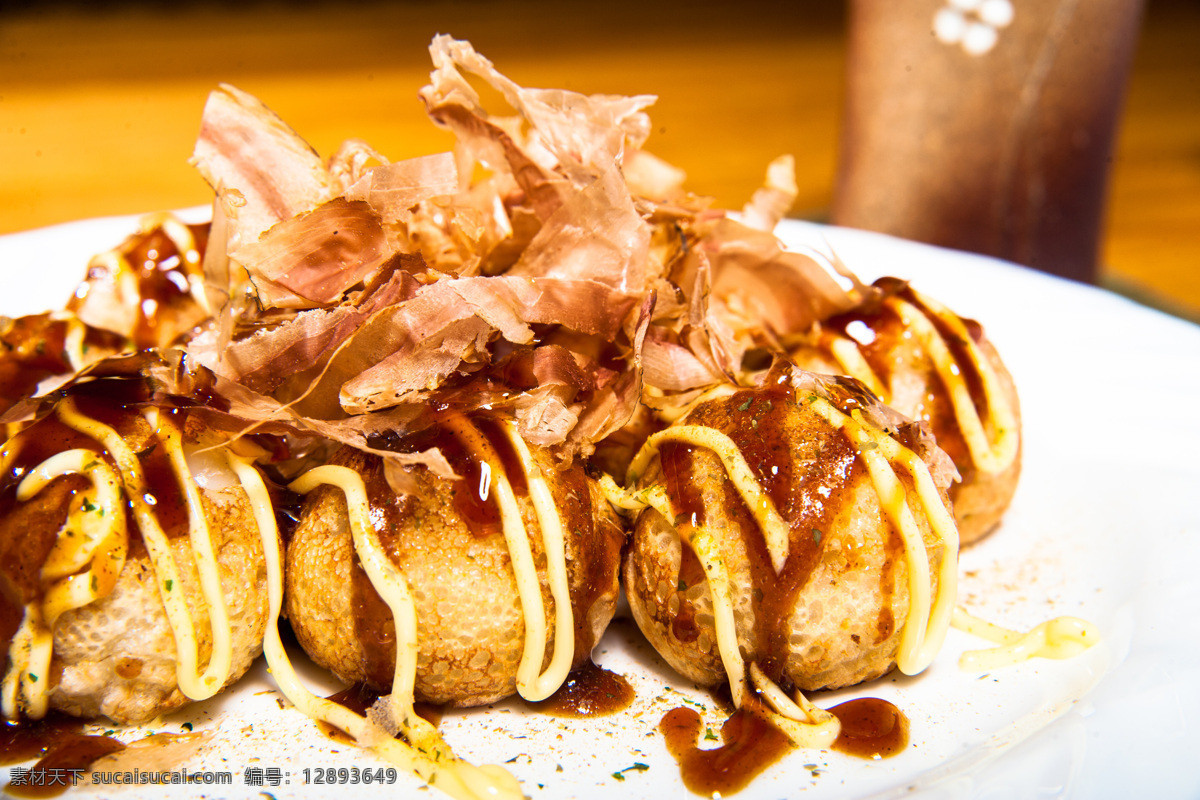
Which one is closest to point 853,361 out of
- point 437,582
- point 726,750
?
point 726,750

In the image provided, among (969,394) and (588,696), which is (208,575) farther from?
(969,394)

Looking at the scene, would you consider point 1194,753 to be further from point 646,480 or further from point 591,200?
point 591,200

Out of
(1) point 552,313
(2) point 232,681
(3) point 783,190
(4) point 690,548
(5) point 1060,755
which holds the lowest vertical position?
(2) point 232,681

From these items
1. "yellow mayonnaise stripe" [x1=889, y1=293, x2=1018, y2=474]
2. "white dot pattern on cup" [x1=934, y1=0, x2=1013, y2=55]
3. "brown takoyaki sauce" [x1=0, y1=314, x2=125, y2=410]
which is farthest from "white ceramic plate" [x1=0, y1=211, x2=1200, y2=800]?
"white dot pattern on cup" [x1=934, y1=0, x2=1013, y2=55]

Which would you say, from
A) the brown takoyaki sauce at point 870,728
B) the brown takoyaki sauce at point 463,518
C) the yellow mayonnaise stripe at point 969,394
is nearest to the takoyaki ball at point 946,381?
the yellow mayonnaise stripe at point 969,394

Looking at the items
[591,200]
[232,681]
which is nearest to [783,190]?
[591,200]

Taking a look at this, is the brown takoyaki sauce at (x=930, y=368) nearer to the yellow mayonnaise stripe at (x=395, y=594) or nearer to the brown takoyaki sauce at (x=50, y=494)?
the yellow mayonnaise stripe at (x=395, y=594)

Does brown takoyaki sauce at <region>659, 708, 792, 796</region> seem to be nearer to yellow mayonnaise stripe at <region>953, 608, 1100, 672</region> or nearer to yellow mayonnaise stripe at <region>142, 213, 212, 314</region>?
yellow mayonnaise stripe at <region>953, 608, 1100, 672</region>
